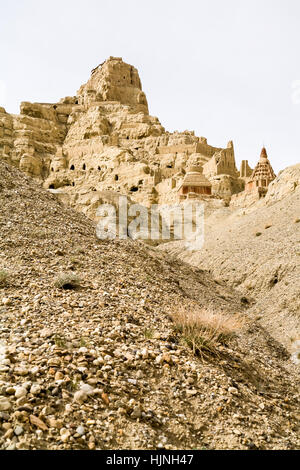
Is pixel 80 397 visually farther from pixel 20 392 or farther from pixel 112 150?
pixel 112 150

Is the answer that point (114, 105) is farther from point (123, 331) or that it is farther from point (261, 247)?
point (123, 331)

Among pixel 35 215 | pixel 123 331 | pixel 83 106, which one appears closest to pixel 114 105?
pixel 83 106

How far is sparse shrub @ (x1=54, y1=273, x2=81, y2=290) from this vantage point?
6.36 metres

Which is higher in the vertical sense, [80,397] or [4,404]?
[4,404]

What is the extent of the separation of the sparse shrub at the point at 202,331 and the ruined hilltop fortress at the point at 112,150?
2706 centimetres

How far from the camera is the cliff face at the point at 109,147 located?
155 feet

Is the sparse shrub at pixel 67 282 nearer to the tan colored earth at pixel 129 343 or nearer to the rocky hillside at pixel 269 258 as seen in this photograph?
the tan colored earth at pixel 129 343

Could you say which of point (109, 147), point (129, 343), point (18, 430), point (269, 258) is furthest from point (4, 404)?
point (109, 147)

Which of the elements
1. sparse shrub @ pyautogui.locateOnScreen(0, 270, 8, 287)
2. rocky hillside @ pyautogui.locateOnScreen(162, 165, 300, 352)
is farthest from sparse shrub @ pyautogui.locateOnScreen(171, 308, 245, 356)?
rocky hillside @ pyautogui.locateOnScreen(162, 165, 300, 352)

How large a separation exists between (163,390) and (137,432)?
0.84m

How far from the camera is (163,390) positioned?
168 inches

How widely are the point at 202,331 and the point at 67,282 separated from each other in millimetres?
2592

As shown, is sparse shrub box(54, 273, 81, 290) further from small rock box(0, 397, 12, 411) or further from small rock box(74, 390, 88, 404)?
small rock box(0, 397, 12, 411)

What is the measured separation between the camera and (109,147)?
61.3 m
